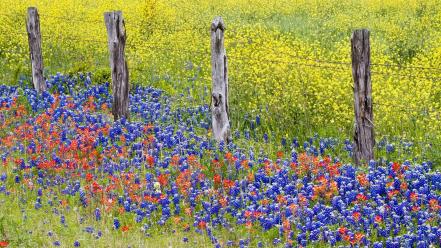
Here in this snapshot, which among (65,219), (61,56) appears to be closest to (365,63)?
(65,219)

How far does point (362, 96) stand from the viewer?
1012 cm

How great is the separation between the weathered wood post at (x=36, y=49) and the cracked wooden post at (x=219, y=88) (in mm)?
4679

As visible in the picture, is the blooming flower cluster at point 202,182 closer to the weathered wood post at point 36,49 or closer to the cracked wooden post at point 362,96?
the cracked wooden post at point 362,96

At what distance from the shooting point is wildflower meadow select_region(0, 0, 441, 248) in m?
8.40

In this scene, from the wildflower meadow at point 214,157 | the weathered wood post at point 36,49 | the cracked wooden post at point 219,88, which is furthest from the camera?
the weathered wood post at point 36,49

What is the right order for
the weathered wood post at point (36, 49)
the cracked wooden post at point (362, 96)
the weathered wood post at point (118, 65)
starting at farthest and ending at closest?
the weathered wood post at point (36, 49) → the weathered wood post at point (118, 65) → the cracked wooden post at point (362, 96)

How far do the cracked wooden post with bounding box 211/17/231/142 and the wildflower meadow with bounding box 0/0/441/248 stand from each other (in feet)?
0.88

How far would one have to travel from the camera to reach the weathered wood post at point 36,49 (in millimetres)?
15023

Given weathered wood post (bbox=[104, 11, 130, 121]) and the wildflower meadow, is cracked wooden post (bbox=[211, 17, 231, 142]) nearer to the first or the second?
the wildflower meadow

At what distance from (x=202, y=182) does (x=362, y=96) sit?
2404 millimetres

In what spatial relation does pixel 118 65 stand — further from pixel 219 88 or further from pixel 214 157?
pixel 214 157

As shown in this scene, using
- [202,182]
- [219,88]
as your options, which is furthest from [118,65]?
[202,182]

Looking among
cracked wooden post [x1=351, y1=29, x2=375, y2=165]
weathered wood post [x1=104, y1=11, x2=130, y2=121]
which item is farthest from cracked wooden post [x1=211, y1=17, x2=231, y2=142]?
cracked wooden post [x1=351, y1=29, x2=375, y2=165]

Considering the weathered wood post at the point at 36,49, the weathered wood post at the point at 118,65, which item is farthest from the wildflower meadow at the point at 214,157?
the weathered wood post at the point at 36,49
